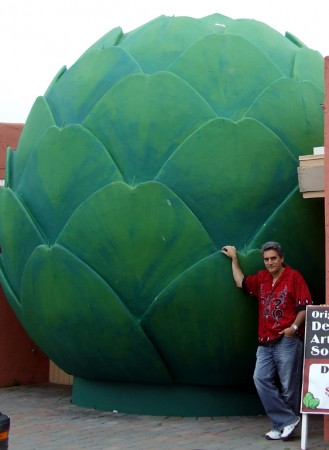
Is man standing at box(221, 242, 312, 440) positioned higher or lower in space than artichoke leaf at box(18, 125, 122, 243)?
lower

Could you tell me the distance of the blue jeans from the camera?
597 cm

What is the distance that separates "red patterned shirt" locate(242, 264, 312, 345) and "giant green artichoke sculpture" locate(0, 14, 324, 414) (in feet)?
0.96

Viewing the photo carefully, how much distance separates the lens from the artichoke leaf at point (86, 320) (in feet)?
21.2

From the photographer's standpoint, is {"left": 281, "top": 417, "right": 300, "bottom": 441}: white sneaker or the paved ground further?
{"left": 281, "top": 417, "right": 300, "bottom": 441}: white sneaker

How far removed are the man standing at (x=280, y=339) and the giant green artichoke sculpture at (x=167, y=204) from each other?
32 cm

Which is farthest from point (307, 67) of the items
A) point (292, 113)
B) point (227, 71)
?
point (227, 71)

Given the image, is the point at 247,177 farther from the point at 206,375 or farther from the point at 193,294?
the point at 206,375

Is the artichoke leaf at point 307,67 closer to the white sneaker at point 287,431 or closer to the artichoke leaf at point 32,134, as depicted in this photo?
the artichoke leaf at point 32,134

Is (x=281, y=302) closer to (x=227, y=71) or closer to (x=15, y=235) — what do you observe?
(x=227, y=71)

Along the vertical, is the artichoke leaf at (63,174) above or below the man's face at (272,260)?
above

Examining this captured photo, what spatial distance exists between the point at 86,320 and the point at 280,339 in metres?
1.55

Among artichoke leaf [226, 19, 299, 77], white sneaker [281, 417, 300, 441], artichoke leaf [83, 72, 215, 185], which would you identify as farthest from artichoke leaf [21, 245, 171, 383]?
artichoke leaf [226, 19, 299, 77]

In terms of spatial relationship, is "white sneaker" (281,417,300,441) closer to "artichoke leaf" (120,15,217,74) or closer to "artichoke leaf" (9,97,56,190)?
"artichoke leaf" (120,15,217,74)

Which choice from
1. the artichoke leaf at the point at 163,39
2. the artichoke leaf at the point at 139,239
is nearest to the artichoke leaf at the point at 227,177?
the artichoke leaf at the point at 139,239
